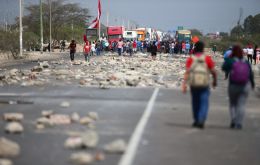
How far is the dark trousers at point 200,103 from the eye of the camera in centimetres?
1103

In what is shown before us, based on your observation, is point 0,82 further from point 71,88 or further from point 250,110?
point 250,110

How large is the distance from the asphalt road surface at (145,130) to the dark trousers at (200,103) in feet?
0.96

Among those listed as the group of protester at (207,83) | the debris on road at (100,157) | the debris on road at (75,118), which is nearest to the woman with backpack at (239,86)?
the group of protester at (207,83)

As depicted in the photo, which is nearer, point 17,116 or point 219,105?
point 17,116

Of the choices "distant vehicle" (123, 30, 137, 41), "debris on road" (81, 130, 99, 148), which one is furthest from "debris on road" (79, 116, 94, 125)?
"distant vehicle" (123, 30, 137, 41)

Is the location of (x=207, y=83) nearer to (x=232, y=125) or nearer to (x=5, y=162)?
(x=232, y=125)

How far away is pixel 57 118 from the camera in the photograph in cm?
1220

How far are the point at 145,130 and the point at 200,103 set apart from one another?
1205mm

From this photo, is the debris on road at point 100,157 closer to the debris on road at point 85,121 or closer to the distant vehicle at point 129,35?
the debris on road at point 85,121

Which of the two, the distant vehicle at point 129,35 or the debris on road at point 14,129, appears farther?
the distant vehicle at point 129,35

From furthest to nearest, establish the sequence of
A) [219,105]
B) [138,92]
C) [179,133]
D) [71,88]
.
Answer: [71,88]
[138,92]
[219,105]
[179,133]

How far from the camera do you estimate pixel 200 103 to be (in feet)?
36.4

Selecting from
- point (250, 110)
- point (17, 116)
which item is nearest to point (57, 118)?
point (17, 116)

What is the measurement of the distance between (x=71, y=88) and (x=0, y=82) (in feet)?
11.8
